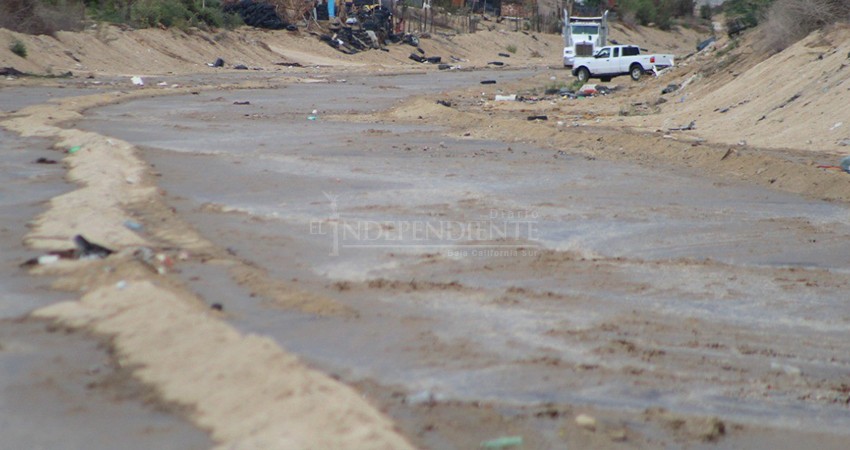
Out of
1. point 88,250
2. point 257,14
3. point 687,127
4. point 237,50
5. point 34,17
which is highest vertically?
point 34,17

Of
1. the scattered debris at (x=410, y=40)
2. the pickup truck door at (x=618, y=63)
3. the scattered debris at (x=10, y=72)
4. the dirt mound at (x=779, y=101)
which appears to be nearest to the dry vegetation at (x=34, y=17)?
the scattered debris at (x=10, y=72)

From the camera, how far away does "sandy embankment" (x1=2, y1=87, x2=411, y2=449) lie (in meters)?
4.84

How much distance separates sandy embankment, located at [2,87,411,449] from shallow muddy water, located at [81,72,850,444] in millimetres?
468

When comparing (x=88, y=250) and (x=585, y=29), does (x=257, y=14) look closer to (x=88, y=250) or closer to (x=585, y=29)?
(x=585, y=29)

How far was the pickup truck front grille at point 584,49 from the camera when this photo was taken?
48.0m

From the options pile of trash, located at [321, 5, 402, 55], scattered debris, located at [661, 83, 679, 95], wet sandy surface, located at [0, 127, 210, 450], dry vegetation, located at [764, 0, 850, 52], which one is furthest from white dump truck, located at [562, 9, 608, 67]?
wet sandy surface, located at [0, 127, 210, 450]

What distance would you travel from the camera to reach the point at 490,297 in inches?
320

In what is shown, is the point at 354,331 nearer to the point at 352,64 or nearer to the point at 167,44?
the point at 167,44

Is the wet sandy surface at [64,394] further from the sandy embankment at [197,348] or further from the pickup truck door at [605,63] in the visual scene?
the pickup truck door at [605,63]

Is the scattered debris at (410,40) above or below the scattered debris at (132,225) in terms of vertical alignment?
below

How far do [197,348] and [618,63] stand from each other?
36.4 meters

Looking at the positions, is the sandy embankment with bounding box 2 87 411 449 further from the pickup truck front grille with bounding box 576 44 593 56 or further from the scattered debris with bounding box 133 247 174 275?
the pickup truck front grille with bounding box 576 44 593 56

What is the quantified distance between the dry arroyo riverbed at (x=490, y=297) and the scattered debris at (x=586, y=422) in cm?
2

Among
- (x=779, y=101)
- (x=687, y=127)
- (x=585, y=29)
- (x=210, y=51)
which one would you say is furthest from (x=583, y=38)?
(x=779, y=101)
